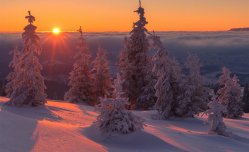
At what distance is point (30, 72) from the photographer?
2394 centimetres

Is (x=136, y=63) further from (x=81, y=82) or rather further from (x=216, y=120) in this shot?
(x=216, y=120)

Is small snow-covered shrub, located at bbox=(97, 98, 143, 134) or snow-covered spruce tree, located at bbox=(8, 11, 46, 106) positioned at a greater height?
snow-covered spruce tree, located at bbox=(8, 11, 46, 106)

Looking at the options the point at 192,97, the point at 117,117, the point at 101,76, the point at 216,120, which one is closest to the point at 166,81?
the point at 192,97

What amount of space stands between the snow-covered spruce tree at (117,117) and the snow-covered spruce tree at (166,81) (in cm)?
1146

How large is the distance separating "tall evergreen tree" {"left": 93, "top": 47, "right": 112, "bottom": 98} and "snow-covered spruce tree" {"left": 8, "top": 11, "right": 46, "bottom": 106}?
21.1 metres

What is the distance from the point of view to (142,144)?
1549cm

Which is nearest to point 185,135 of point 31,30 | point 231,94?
point 31,30

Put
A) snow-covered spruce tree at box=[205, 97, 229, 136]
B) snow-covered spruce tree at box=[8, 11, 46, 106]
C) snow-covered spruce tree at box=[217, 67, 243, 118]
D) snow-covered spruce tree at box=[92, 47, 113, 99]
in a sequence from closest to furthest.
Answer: snow-covered spruce tree at box=[205, 97, 229, 136]
snow-covered spruce tree at box=[8, 11, 46, 106]
snow-covered spruce tree at box=[217, 67, 243, 118]
snow-covered spruce tree at box=[92, 47, 113, 99]

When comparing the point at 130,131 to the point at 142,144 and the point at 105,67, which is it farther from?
the point at 105,67

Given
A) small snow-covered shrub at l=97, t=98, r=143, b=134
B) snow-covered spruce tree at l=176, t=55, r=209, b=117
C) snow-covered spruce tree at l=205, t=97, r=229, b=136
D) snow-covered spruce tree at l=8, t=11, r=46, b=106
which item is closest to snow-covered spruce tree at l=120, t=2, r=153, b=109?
snow-covered spruce tree at l=176, t=55, r=209, b=117

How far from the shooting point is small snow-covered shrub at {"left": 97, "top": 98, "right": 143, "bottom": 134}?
16.0 meters

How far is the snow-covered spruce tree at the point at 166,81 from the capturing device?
27.5 metres

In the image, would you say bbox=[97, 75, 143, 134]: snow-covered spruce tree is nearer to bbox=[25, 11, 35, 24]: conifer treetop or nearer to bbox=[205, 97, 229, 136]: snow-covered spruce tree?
bbox=[205, 97, 229, 136]: snow-covered spruce tree

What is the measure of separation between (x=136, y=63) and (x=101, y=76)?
697 centimetres
